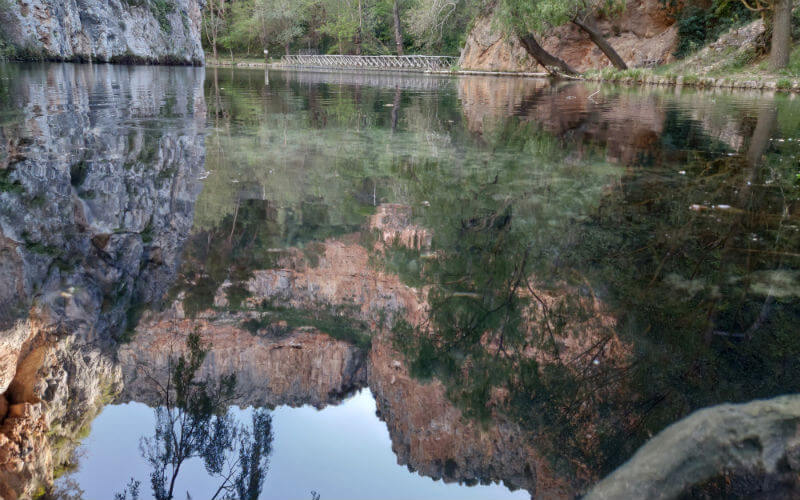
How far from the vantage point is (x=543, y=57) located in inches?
872

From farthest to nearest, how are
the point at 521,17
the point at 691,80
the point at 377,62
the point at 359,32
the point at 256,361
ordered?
the point at 359,32
the point at 377,62
the point at 521,17
the point at 691,80
the point at 256,361

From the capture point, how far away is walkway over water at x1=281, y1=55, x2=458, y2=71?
3356 centimetres

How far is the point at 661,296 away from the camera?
2135 millimetres

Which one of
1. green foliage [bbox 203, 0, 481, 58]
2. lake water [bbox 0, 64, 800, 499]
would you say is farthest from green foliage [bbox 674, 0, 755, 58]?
green foliage [bbox 203, 0, 481, 58]

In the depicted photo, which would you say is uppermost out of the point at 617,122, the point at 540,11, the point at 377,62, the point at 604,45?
the point at 540,11

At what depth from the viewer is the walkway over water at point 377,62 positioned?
110 ft

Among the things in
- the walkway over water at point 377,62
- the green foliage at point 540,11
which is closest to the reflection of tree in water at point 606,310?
the green foliage at point 540,11

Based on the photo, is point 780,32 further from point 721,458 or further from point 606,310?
point 721,458

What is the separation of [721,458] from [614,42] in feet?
82.0

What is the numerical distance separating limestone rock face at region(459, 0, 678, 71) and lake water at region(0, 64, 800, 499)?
60.4ft

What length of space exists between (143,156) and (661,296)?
152 inches

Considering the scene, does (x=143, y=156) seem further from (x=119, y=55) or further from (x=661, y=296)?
(x=119, y=55)

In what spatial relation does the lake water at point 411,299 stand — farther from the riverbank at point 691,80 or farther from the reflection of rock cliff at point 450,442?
the riverbank at point 691,80

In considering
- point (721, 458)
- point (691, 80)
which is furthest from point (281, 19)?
point (721, 458)
